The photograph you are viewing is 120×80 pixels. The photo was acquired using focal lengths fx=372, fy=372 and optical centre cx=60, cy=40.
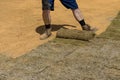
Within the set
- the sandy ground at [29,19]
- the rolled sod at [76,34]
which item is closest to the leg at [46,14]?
the sandy ground at [29,19]

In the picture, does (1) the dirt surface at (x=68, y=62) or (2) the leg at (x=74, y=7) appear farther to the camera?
(2) the leg at (x=74, y=7)

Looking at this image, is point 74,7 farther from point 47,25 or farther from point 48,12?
point 47,25

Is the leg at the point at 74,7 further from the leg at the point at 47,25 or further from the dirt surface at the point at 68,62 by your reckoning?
the dirt surface at the point at 68,62

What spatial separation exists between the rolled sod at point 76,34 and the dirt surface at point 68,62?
88mm

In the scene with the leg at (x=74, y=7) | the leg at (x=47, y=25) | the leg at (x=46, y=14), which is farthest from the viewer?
the leg at (x=74, y=7)

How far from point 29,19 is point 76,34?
2170 millimetres

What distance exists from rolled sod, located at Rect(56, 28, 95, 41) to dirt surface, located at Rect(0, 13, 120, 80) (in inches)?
3.4

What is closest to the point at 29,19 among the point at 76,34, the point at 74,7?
the point at 74,7

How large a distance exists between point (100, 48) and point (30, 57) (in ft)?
4.54

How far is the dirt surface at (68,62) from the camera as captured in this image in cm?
601

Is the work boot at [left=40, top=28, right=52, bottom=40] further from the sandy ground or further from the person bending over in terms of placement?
the sandy ground

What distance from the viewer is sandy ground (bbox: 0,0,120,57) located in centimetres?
767

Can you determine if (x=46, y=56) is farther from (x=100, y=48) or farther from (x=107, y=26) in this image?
(x=107, y=26)

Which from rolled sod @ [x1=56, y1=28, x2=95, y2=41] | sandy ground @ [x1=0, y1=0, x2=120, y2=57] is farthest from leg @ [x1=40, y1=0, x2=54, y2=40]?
rolled sod @ [x1=56, y1=28, x2=95, y2=41]
